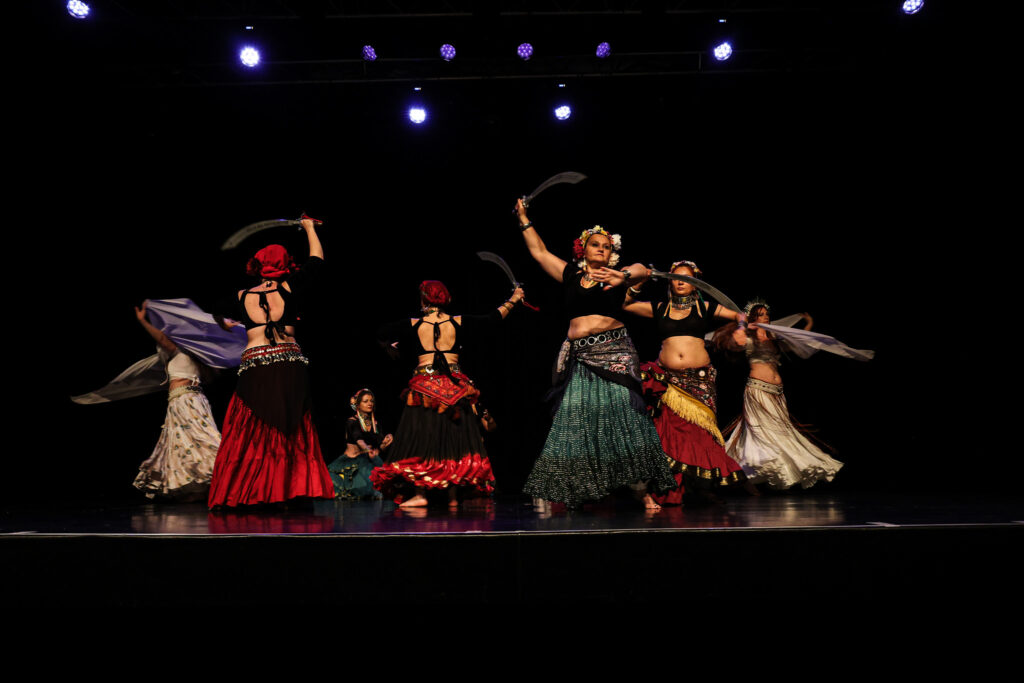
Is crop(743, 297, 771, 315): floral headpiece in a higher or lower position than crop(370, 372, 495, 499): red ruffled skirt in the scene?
higher

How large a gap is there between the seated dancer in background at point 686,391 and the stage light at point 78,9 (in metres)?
4.26

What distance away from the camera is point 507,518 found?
11.5ft

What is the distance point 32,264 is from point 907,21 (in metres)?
7.26

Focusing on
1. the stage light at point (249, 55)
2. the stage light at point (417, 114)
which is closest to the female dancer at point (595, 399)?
the stage light at point (417, 114)

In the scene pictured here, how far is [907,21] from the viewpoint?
550 cm

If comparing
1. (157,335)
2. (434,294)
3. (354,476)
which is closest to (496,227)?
(434,294)

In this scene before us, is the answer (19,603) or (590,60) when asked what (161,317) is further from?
(590,60)

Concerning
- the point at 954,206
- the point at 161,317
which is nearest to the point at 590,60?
the point at 954,206

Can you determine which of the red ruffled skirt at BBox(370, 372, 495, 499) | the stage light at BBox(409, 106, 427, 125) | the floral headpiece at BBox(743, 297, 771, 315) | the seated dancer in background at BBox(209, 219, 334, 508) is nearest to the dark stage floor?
the seated dancer in background at BBox(209, 219, 334, 508)

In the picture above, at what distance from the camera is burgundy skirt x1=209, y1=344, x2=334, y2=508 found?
420 cm

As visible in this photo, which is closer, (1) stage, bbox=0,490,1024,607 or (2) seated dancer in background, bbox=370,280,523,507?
(1) stage, bbox=0,490,1024,607

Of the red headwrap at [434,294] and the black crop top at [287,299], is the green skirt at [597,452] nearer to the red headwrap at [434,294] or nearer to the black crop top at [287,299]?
the red headwrap at [434,294]

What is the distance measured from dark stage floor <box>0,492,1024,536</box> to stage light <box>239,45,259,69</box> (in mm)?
3377

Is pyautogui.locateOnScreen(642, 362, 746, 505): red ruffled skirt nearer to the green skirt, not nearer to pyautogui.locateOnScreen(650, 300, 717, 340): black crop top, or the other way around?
pyautogui.locateOnScreen(650, 300, 717, 340): black crop top
